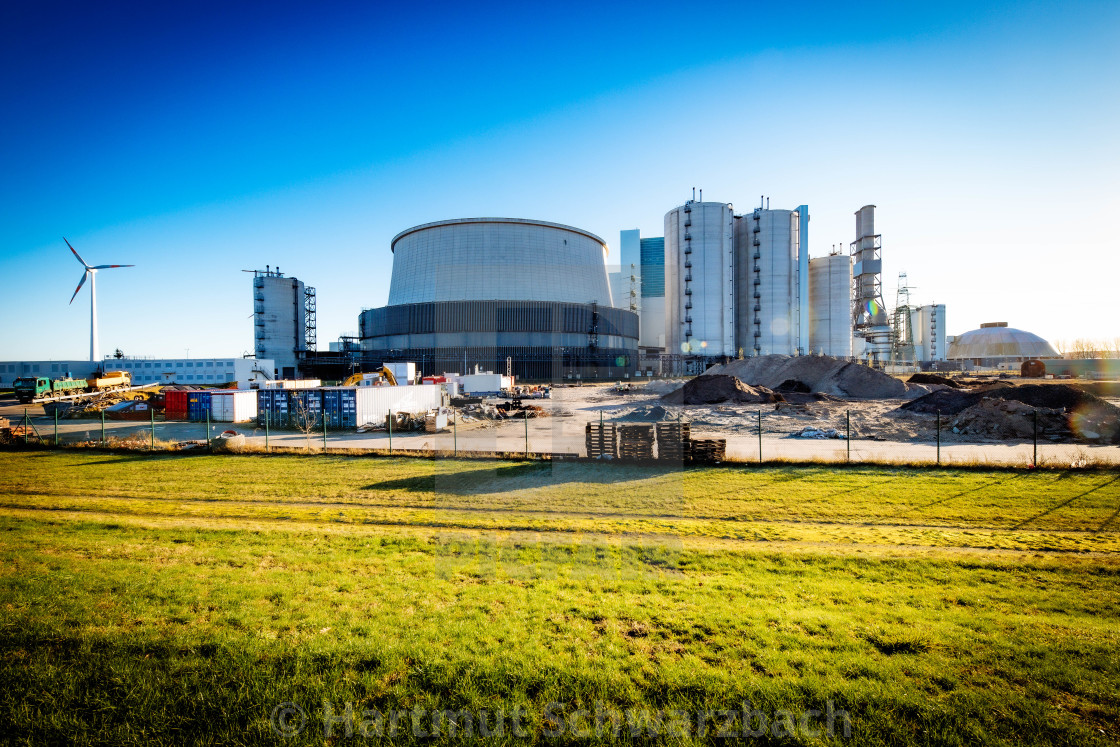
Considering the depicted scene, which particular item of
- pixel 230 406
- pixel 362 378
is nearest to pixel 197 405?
pixel 230 406

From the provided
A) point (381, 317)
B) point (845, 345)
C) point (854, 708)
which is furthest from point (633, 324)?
point (854, 708)

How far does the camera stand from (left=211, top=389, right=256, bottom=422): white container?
2936 centimetres

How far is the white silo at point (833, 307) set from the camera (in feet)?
280

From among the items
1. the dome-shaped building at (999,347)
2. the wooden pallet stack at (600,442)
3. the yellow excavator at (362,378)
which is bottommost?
the wooden pallet stack at (600,442)

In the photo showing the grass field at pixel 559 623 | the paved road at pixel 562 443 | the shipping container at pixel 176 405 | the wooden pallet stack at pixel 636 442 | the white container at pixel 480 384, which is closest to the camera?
the grass field at pixel 559 623

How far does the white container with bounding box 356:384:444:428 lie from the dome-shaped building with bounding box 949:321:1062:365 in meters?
129

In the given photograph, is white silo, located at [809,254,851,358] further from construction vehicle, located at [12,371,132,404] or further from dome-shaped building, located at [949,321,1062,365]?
construction vehicle, located at [12,371,132,404]

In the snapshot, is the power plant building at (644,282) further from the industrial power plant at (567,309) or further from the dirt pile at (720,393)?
the dirt pile at (720,393)

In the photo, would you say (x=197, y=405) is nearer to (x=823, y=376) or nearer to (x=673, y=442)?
(x=673, y=442)

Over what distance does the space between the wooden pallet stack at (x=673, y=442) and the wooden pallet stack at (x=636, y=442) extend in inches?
15.4

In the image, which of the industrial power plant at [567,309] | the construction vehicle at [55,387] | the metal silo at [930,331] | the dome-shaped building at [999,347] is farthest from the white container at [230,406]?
Answer: the metal silo at [930,331]

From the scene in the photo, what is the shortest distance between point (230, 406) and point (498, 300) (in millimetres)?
46272

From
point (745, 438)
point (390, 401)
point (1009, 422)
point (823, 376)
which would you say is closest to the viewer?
point (1009, 422)

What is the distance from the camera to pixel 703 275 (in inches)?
3081
